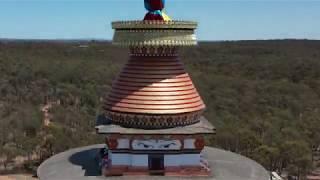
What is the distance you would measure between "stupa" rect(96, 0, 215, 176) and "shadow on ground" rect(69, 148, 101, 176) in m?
0.48

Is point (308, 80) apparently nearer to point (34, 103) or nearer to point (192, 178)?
point (34, 103)

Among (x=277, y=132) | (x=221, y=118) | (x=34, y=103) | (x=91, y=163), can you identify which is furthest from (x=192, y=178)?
(x=34, y=103)

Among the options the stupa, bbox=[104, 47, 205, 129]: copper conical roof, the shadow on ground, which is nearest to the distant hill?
bbox=[104, 47, 205, 129]: copper conical roof

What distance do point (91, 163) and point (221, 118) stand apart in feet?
73.5

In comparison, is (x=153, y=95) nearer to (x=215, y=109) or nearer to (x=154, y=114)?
(x=154, y=114)

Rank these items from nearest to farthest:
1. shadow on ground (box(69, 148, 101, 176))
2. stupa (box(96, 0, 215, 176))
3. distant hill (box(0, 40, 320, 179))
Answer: stupa (box(96, 0, 215, 176)) → shadow on ground (box(69, 148, 101, 176)) → distant hill (box(0, 40, 320, 179))

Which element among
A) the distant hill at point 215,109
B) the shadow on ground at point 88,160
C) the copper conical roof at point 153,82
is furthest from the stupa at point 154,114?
the distant hill at point 215,109

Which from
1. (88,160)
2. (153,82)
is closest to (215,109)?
(88,160)

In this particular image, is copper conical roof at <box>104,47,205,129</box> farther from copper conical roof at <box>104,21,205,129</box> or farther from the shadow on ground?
the shadow on ground

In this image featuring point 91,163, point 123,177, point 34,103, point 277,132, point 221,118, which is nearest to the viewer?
point 123,177

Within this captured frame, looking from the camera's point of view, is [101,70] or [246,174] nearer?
[246,174]

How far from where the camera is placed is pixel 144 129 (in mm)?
12547

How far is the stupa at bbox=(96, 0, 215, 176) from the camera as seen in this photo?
12523 millimetres

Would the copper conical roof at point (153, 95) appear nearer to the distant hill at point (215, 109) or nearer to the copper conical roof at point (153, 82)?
the copper conical roof at point (153, 82)
